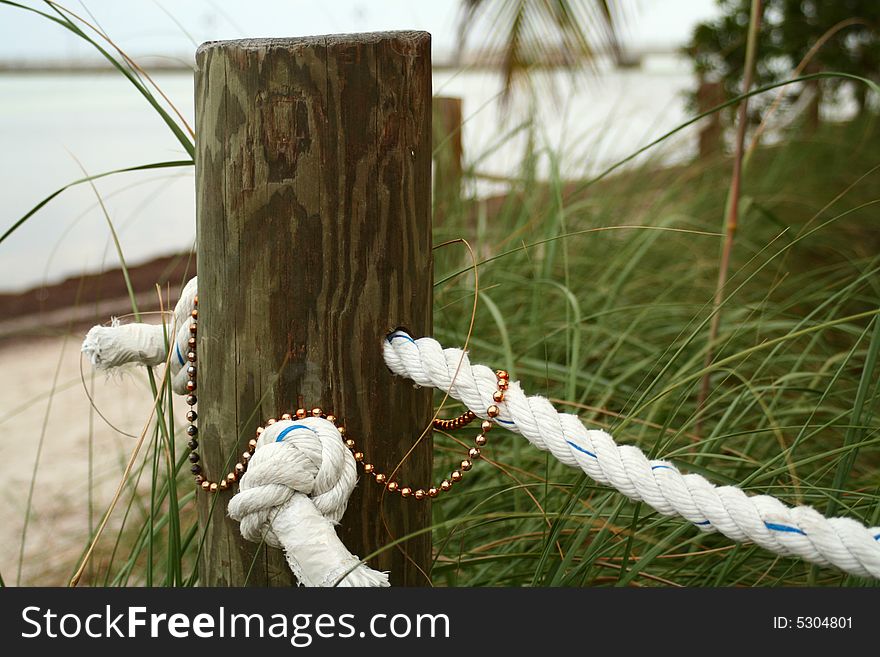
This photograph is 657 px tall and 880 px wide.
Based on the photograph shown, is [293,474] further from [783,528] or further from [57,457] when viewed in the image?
[57,457]

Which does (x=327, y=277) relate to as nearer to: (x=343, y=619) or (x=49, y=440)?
(x=343, y=619)

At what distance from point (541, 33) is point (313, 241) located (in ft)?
8.22

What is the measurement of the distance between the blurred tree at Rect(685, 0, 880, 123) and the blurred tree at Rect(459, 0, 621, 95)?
1.74m

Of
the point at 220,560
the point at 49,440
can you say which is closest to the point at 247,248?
the point at 220,560

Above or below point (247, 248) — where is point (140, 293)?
above

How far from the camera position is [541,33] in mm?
3250

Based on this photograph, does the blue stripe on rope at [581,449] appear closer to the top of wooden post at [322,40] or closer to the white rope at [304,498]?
the white rope at [304,498]

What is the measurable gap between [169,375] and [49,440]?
9.25 feet

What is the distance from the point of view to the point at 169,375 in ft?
3.75

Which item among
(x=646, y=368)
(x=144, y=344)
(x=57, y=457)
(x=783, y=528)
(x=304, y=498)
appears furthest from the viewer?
(x=57, y=457)

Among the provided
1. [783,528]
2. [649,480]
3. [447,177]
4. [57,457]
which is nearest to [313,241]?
[649,480]

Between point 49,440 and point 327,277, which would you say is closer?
point 327,277

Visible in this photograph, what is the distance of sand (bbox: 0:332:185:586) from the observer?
264 cm

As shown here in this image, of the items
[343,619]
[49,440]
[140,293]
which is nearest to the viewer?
[343,619]
